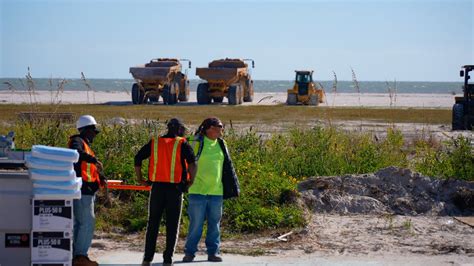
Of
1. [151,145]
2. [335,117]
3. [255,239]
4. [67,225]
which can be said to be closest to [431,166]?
[255,239]

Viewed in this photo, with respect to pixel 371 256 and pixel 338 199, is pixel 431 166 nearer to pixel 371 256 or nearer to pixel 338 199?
pixel 338 199

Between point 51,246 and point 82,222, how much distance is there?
→ 35.5 inches

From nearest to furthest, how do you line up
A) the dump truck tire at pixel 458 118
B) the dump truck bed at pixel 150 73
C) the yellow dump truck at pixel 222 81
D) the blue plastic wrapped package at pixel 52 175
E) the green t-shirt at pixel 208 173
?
the blue plastic wrapped package at pixel 52 175
the green t-shirt at pixel 208 173
the dump truck tire at pixel 458 118
the dump truck bed at pixel 150 73
the yellow dump truck at pixel 222 81

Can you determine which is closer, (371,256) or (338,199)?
(371,256)

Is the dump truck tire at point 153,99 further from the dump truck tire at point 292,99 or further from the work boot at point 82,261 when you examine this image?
the work boot at point 82,261

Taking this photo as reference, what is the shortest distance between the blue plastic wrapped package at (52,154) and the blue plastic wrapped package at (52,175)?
0.11 m

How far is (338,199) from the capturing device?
12.9m

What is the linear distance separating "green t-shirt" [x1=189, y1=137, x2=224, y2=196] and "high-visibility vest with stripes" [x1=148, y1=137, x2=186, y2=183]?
61cm

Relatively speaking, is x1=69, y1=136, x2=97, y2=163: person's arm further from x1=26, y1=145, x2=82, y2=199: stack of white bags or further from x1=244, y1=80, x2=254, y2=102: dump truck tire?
x1=244, y1=80, x2=254, y2=102: dump truck tire

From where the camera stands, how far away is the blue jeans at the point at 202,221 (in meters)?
9.88

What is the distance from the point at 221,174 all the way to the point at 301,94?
40.4m

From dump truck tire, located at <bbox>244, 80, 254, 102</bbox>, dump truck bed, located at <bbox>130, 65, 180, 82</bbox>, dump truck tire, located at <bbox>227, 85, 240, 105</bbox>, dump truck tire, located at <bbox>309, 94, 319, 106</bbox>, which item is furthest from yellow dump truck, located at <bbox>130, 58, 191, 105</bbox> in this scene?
dump truck tire, located at <bbox>309, 94, 319, 106</bbox>

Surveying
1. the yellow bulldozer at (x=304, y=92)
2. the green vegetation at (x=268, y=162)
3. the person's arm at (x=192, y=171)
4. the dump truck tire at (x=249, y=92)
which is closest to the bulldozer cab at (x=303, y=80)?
the yellow bulldozer at (x=304, y=92)

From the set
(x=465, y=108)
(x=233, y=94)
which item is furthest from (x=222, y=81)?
(x=465, y=108)
